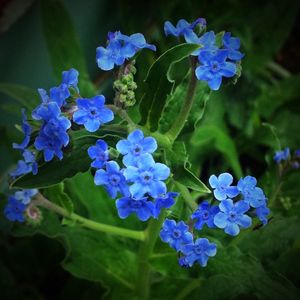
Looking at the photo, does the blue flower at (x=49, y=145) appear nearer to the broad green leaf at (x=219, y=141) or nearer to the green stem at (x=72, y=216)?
the green stem at (x=72, y=216)

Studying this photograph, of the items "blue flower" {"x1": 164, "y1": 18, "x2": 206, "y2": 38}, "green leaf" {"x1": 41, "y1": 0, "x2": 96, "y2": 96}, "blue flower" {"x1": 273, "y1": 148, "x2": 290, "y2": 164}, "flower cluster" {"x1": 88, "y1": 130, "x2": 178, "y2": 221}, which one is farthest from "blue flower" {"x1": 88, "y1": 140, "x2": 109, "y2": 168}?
"green leaf" {"x1": 41, "y1": 0, "x2": 96, "y2": 96}

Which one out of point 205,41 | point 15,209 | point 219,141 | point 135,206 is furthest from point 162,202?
point 219,141

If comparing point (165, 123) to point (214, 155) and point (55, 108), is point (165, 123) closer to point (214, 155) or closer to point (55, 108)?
point (55, 108)

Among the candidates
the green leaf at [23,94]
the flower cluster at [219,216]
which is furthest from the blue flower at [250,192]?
the green leaf at [23,94]

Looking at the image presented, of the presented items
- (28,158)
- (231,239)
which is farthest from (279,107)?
(28,158)

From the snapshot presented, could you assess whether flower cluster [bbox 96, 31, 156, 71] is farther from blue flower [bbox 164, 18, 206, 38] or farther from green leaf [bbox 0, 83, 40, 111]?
green leaf [bbox 0, 83, 40, 111]

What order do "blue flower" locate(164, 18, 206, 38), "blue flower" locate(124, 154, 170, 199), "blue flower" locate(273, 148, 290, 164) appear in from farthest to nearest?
"blue flower" locate(273, 148, 290, 164) < "blue flower" locate(164, 18, 206, 38) < "blue flower" locate(124, 154, 170, 199)
